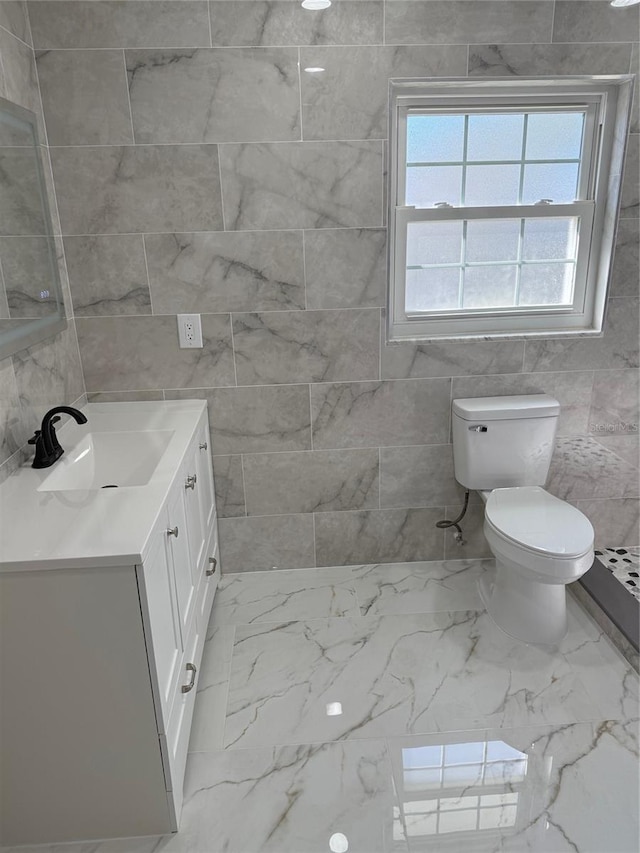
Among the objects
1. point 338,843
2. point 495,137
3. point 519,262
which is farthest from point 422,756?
point 495,137

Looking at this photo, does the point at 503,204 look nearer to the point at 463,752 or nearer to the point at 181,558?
the point at 181,558

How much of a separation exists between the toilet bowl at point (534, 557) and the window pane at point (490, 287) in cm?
81

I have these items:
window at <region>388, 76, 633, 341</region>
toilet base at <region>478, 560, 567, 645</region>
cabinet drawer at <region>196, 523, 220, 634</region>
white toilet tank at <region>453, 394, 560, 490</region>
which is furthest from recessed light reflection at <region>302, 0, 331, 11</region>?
toilet base at <region>478, 560, 567, 645</region>

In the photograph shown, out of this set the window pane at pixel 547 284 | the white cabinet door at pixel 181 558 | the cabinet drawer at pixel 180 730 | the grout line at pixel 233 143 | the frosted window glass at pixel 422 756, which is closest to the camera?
the cabinet drawer at pixel 180 730

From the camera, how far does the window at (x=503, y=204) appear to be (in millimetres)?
2322

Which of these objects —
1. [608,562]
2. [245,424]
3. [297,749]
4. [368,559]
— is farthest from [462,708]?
[245,424]

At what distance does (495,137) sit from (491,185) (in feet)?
0.60

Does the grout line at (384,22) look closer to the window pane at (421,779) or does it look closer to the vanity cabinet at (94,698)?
the vanity cabinet at (94,698)

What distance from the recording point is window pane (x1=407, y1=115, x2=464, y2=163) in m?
2.34

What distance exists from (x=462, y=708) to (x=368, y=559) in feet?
2.92

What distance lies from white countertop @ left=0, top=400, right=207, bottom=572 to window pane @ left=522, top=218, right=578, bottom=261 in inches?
65.6

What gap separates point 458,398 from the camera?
99.3 inches

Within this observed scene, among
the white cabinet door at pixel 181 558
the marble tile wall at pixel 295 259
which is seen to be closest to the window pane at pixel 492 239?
the marble tile wall at pixel 295 259

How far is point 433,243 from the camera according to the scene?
8.09 feet
